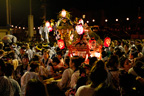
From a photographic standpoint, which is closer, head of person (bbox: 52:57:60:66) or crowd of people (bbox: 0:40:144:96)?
crowd of people (bbox: 0:40:144:96)

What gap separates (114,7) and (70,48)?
1591 centimetres

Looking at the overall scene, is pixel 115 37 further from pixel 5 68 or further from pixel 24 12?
pixel 5 68

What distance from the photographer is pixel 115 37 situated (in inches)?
915

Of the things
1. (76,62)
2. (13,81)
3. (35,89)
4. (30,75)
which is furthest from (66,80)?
(35,89)

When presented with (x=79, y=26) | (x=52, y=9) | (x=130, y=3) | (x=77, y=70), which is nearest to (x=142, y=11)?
(x=130, y=3)

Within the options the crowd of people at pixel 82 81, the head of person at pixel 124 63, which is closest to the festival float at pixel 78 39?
the head of person at pixel 124 63

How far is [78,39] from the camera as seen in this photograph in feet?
31.3

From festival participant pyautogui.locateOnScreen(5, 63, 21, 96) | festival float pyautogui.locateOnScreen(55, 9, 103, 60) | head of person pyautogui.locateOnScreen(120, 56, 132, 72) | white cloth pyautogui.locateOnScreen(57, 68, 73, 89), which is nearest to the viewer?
festival participant pyautogui.locateOnScreen(5, 63, 21, 96)

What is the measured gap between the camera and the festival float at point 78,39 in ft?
28.2

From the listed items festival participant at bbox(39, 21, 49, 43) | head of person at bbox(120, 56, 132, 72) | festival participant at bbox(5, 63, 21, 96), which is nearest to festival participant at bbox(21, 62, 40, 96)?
festival participant at bbox(5, 63, 21, 96)

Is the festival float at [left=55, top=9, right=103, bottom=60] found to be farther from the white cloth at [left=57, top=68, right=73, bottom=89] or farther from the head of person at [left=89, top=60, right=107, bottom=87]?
the head of person at [left=89, top=60, right=107, bottom=87]

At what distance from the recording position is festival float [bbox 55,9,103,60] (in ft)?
28.2

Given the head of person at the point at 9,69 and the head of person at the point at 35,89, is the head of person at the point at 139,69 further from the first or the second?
the head of person at the point at 9,69

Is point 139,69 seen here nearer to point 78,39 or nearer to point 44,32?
point 78,39
